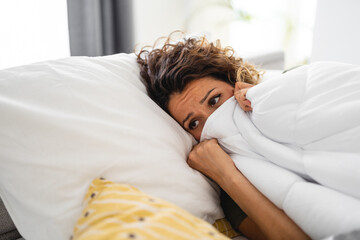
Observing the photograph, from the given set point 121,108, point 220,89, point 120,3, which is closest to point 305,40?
point 120,3

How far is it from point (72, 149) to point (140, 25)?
213 centimetres

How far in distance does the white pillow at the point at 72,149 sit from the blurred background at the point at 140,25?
86cm

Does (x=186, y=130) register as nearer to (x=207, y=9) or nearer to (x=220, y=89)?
(x=220, y=89)

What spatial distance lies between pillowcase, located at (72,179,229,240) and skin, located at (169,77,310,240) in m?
0.22

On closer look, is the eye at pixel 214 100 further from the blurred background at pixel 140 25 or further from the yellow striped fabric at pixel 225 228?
the blurred background at pixel 140 25

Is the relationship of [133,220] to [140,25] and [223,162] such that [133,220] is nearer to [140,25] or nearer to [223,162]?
[223,162]

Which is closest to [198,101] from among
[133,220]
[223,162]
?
[223,162]

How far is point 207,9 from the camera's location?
3219mm

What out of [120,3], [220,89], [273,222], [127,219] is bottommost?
[273,222]

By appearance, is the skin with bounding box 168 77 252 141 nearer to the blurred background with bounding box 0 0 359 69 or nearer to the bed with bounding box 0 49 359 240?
the bed with bounding box 0 49 359 240

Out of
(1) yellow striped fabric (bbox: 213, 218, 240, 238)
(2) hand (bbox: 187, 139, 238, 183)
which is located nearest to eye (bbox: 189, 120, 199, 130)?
(2) hand (bbox: 187, 139, 238, 183)

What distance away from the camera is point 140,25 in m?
2.72

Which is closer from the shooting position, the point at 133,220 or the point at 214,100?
the point at 133,220

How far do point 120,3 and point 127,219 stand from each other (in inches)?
95.8
